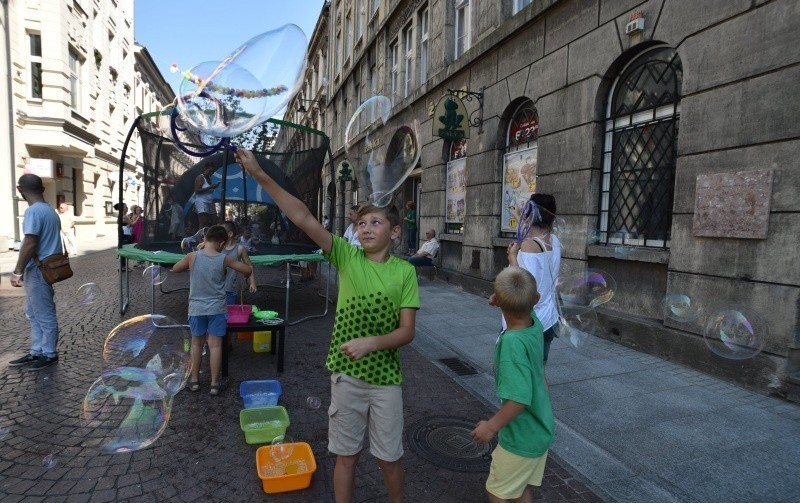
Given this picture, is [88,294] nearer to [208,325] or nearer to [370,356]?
[208,325]

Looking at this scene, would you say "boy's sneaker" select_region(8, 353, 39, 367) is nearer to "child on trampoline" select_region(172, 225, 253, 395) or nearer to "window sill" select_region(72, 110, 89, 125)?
"child on trampoline" select_region(172, 225, 253, 395)

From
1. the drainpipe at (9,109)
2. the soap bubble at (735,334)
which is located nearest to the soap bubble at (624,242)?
the soap bubble at (735,334)

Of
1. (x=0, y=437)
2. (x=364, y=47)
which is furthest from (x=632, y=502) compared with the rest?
(x=364, y=47)

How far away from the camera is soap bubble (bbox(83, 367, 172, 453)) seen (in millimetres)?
3297

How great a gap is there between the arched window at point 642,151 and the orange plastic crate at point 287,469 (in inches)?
215

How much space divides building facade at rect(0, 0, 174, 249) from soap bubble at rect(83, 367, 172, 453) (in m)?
18.0

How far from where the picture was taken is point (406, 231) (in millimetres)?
14938

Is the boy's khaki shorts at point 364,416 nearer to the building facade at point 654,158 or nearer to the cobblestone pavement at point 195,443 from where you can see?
the cobblestone pavement at point 195,443

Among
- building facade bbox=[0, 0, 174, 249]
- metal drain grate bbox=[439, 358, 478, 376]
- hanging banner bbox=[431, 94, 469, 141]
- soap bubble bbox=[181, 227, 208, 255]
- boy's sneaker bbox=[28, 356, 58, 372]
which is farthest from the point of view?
building facade bbox=[0, 0, 174, 249]

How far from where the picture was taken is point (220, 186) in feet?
32.0

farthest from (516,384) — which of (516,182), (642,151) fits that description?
(516,182)

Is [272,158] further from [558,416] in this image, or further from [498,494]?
[498,494]

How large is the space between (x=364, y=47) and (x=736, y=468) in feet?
66.3

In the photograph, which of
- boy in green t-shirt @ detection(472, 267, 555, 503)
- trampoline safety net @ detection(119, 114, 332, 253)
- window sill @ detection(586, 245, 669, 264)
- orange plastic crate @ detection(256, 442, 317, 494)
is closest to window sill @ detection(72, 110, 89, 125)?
trampoline safety net @ detection(119, 114, 332, 253)
